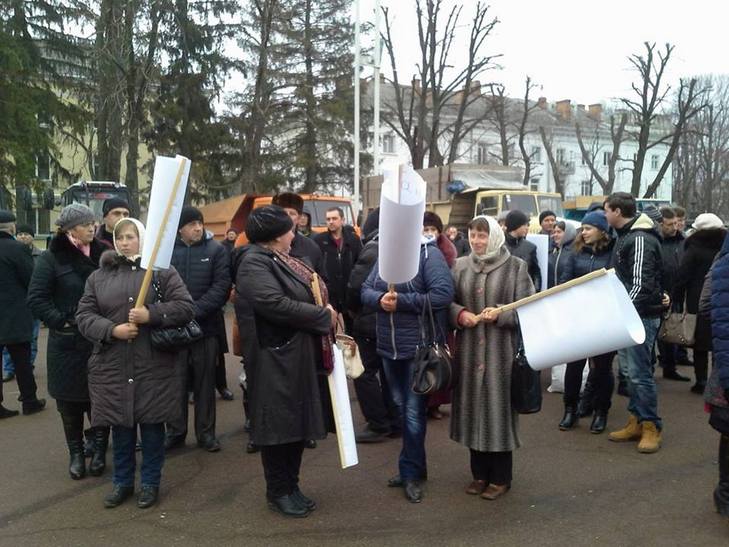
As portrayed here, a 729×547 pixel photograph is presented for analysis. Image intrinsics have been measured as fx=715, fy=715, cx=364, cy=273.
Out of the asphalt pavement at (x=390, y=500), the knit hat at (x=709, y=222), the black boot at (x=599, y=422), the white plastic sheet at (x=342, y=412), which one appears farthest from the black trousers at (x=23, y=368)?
the knit hat at (x=709, y=222)

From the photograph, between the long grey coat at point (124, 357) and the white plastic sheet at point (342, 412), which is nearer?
the white plastic sheet at point (342, 412)

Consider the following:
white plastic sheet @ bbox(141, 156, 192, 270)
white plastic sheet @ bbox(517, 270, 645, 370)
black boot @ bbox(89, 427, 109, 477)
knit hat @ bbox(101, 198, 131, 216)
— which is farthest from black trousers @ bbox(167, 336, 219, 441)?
white plastic sheet @ bbox(517, 270, 645, 370)

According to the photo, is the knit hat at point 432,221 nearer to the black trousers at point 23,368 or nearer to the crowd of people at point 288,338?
the crowd of people at point 288,338

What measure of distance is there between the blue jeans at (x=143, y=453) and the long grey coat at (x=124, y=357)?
0.13 metres

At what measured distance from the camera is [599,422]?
20.0 ft

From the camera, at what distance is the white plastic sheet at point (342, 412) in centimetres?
426

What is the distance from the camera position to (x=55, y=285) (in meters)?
5.18

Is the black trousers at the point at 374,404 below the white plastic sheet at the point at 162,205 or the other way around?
below

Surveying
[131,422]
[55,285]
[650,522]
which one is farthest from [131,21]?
[650,522]

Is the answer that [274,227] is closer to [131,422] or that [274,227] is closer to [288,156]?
[131,422]

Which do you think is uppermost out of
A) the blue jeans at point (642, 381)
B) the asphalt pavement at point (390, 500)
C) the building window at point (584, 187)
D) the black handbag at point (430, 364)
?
the building window at point (584, 187)

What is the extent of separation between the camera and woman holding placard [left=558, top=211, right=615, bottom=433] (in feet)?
19.4

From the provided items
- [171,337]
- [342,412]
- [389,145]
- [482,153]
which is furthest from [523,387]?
[389,145]

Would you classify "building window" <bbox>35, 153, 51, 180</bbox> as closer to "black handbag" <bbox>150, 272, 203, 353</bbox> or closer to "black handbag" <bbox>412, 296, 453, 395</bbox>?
"black handbag" <bbox>150, 272, 203, 353</bbox>
